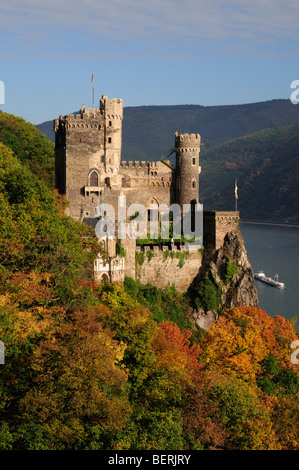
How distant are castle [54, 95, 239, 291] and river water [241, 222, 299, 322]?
90.4 ft

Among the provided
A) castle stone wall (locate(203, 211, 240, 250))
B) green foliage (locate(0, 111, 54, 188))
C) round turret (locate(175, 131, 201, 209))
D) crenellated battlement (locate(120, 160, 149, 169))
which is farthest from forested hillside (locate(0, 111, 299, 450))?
green foliage (locate(0, 111, 54, 188))

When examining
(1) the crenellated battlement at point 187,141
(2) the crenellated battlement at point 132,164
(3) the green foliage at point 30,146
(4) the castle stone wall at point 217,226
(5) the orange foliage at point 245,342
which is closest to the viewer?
(5) the orange foliage at point 245,342

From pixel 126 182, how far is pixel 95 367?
28421 mm

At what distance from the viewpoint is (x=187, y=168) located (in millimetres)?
53125

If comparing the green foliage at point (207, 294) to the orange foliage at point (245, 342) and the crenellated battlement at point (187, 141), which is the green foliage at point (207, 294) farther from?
the crenellated battlement at point (187, 141)

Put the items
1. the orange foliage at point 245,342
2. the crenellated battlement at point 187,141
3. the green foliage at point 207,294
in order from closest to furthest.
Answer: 1. the orange foliage at point 245,342
2. the green foliage at point 207,294
3. the crenellated battlement at point 187,141

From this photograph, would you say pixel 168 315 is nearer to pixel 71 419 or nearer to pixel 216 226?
pixel 216 226

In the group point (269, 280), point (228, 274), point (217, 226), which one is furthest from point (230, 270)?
point (269, 280)

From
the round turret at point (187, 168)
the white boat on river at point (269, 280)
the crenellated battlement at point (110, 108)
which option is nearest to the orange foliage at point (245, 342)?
the round turret at point (187, 168)

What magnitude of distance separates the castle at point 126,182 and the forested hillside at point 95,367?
6.51 metres

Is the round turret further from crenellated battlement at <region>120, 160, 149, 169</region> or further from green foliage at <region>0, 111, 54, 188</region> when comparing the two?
green foliage at <region>0, 111, 54, 188</region>

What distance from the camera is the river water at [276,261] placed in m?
82.2

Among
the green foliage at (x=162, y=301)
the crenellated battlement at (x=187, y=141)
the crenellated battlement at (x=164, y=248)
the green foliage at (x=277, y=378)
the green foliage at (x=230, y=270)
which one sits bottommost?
the green foliage at (x=277, y=378)

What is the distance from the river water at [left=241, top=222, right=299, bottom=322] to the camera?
82.2 metres
